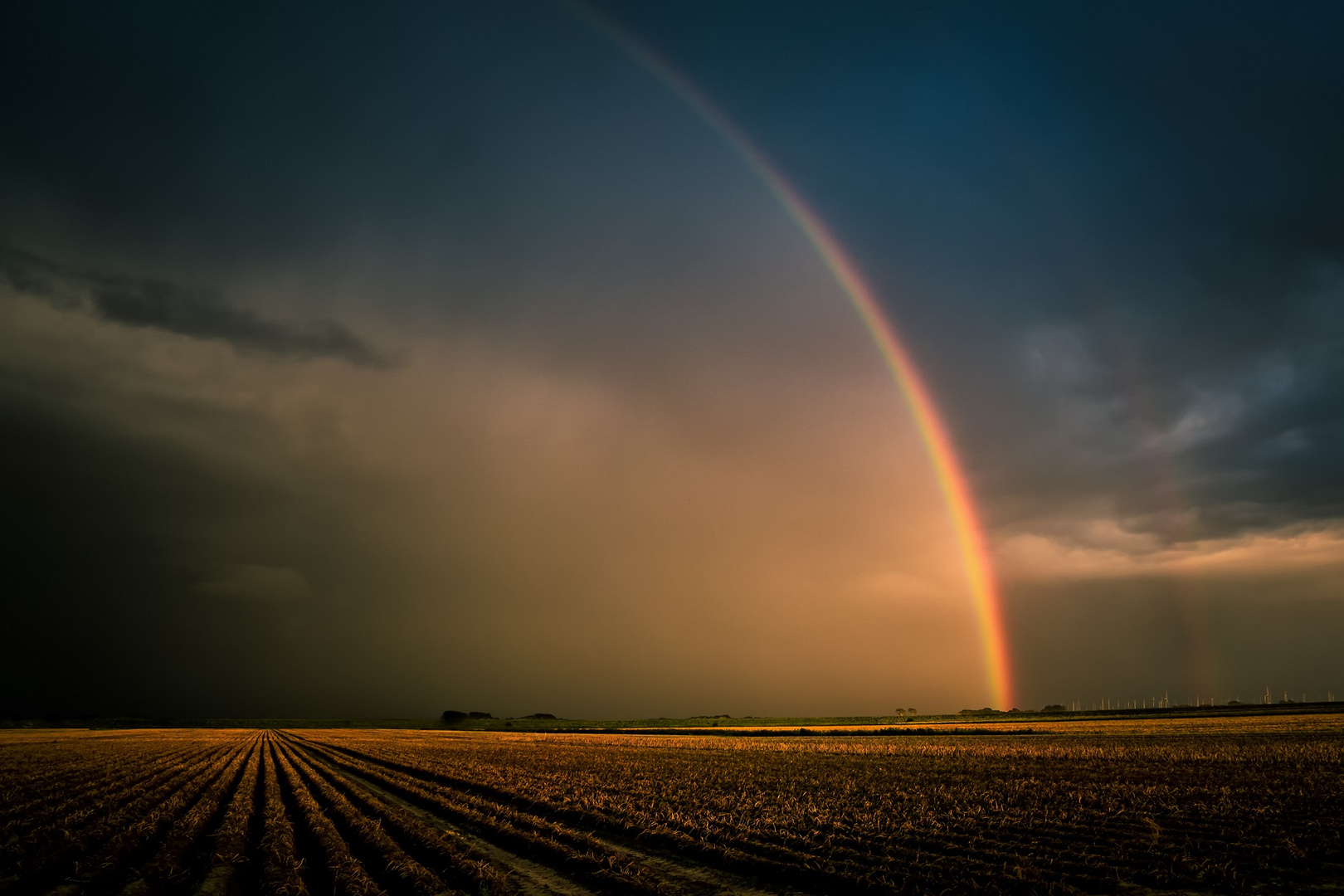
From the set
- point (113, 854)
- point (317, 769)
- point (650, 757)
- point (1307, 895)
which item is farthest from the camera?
point (650, 757)

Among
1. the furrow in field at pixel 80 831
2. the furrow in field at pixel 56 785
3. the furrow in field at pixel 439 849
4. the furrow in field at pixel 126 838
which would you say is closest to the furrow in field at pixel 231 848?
the furrow in field at pixel 126 838

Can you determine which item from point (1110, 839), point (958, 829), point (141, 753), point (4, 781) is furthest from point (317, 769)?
point (1110, 839)

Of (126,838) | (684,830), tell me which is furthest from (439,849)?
(126,838)

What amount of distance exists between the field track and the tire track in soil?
71 millimetres

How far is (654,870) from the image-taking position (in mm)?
13156

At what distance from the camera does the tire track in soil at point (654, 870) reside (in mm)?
11828

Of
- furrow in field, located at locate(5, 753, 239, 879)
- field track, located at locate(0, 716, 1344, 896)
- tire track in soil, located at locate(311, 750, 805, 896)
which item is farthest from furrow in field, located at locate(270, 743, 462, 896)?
furrow in field, located at locate(5, 753, 239, 879)

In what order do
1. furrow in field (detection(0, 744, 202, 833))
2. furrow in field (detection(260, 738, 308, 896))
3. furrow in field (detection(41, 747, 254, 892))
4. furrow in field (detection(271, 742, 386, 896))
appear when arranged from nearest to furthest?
furrow in field (detection(271, 742, 386, 896))
furrow in field (detection(260, 738, 308, 896))
furrow in field (detection(41, 747, 254, 892))
furrow in field (detection(0, 744, 202, 833))

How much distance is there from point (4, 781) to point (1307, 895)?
134 ft

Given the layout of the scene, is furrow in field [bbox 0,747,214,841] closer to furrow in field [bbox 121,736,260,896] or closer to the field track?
the field track

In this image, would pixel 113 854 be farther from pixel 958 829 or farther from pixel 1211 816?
pixel 1211 816

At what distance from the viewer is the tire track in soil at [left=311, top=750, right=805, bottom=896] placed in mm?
11828

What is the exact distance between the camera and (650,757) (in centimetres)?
3962

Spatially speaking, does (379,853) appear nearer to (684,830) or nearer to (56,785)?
(684,830)
